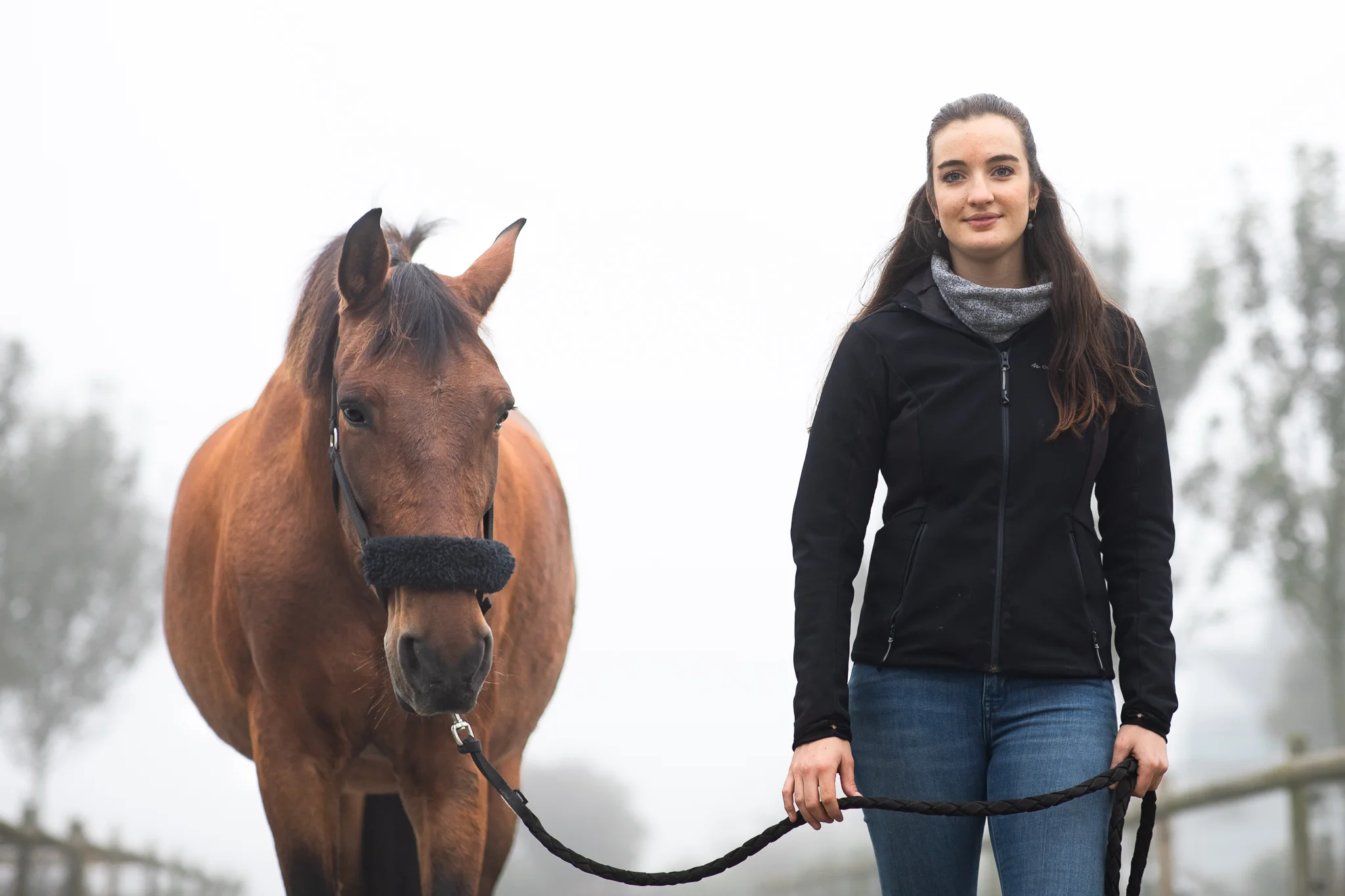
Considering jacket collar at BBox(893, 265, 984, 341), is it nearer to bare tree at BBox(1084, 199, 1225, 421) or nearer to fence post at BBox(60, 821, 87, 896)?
fence post at BBox(60, 821, 87, 896)

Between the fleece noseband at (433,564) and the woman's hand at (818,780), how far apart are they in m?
0.79

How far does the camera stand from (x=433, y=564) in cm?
249

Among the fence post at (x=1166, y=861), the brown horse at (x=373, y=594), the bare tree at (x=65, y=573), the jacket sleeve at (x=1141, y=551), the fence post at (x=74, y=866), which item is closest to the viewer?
the jacket sleeve at (x=1141, y=551)

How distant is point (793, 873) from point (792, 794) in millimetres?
14759

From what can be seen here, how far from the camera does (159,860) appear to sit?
15.6m

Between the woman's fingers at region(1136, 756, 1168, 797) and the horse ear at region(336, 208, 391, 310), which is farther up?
the horse ear at region(336, 208, 391, 310)

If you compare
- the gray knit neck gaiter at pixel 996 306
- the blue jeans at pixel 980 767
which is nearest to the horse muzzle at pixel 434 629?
the blue jeans at pixel 980 767

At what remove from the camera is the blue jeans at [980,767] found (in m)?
2.06

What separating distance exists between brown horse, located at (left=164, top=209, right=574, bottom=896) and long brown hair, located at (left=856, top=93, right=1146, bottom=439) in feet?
3.18

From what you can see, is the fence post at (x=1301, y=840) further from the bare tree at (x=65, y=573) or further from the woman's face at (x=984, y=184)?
the bare tree at (x=65, y=573)

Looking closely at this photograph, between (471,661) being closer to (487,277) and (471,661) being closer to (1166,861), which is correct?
(487,277)

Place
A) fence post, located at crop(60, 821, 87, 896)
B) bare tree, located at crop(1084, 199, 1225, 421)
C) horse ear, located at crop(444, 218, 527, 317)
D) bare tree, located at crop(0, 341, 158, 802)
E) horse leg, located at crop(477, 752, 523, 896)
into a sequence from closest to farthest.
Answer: horse ear, located at crop(444, 218, 527, 317) → horse leg, located at crop(477, 752, 523, 896) → fence post, located at crop(60, 821, 87, 896) → bare tree, located at crop(1084, 199, 1225, 421) → bare tree, located at crop(0, 341, 158, 802)

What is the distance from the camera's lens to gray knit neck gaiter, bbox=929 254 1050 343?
2.27 m

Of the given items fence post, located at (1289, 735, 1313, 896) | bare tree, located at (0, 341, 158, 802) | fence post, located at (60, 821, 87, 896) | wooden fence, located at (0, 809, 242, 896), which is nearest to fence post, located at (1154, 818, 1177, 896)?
fence post, located at (1289, 735, 1313, 896)
